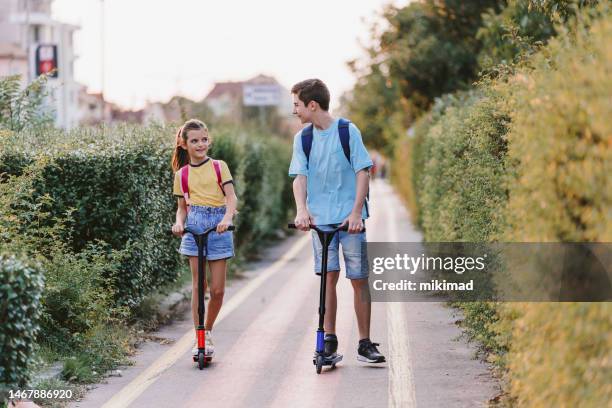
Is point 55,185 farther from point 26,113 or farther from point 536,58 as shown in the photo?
point 536,58

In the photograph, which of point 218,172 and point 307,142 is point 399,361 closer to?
point 307,142

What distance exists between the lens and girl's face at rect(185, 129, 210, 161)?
8.43 metres

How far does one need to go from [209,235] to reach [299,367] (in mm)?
1261

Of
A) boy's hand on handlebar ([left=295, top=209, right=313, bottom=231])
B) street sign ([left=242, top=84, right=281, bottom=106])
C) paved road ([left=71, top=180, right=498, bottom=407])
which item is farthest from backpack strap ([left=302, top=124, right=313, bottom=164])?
street sign ([left=242, top=84, right=281, bottom=106])

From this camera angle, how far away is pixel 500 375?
24.3ft

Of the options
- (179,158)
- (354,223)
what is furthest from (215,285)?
(354,223)

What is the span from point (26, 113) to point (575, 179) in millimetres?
9390

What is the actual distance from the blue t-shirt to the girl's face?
2.71ft

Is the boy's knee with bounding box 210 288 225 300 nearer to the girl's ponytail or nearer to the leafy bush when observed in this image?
the girl's ponytail

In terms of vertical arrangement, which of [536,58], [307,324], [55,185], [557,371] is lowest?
[307,324]

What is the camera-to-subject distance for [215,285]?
28.2 ft

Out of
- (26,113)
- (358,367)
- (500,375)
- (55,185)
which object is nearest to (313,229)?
(358,367)

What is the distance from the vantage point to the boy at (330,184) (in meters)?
7.93

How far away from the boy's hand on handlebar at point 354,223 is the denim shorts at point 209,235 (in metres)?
1.22
